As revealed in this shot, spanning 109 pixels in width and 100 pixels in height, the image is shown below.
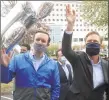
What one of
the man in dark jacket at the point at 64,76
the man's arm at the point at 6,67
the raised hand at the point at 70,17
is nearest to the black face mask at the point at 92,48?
the raised hand at the point at 70,17

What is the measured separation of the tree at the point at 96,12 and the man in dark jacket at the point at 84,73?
23.3 metres

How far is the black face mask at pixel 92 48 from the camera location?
12.7 ft

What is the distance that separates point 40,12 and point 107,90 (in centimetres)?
362

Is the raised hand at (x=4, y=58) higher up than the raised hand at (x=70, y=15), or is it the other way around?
the raised hand at (x=70, y=15)

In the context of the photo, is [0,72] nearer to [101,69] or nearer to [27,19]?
[101,69]

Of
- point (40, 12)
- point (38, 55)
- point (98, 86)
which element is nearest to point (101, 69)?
point (98, 86)

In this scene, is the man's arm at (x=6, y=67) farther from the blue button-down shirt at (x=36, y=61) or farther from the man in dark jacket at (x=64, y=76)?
the man in dark jacket at (x=64, y=76)

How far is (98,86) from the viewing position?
3.68 metres

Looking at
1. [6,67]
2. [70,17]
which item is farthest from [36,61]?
[70,17]

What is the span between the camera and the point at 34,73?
13.3 feet

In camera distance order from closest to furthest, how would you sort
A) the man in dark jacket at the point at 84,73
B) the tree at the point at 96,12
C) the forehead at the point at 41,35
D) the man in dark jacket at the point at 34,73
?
the man in dark jacket at the point at 84,73
the man in dark jacket at the point at 34,73
the forehead at the point at 41,35
the tree at the point at 96,12

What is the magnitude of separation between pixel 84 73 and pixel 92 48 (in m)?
0.32

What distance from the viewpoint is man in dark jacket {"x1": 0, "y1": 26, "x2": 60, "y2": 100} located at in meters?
4.02

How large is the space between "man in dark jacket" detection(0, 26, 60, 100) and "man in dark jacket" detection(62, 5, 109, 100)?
0.39m
